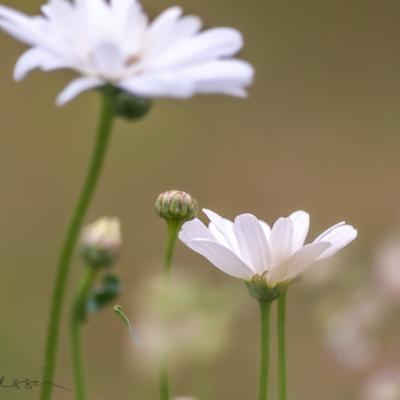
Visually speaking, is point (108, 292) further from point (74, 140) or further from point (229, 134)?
point (229, 134)

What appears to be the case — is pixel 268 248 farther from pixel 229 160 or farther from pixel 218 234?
pixel 229 160

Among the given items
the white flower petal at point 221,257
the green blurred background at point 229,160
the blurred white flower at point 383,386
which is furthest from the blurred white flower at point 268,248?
the green blurred background at point 229,160

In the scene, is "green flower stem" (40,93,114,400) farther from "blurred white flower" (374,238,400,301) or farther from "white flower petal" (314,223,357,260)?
"blurred white flower" (374,238,400,301)

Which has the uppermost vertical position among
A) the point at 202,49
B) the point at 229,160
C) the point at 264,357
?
the point at 229,160

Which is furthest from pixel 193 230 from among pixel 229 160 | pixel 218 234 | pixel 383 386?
pixel 229 160

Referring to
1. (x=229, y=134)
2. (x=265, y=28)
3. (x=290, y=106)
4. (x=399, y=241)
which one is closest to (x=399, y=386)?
(x=399, y=241)

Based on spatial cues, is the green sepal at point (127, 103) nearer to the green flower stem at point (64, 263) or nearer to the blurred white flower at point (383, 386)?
the green flower stem at point (64, 263)
